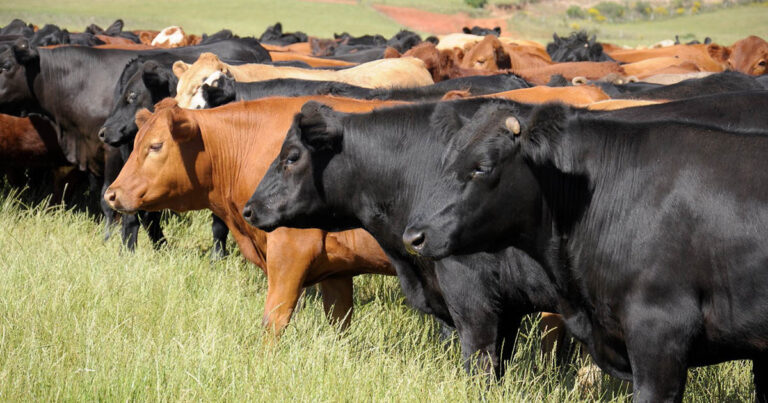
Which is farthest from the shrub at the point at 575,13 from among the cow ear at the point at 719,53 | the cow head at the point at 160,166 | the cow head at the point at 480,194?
the cow head at the point at 480,194

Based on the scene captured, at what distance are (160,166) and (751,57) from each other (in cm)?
1160

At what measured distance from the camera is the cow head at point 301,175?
441 cm

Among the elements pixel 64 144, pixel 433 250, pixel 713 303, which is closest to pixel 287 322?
pixel 433 250

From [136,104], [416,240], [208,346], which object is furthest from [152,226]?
[416,240]

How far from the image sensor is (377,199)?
4.55 meters

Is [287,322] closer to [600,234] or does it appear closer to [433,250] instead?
[433,250]

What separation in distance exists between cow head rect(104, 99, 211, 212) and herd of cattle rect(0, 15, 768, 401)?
11 millimetres

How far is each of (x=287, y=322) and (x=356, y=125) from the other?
128 centimetres

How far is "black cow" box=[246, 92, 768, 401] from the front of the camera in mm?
3396

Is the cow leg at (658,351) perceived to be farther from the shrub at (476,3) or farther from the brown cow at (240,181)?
the shrub at (476,3)

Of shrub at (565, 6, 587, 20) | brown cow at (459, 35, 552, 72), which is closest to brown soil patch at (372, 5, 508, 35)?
shrub at (565, 6, 587, 20)

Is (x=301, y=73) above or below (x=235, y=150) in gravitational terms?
below

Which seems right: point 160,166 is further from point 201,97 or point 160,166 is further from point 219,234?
point 219,234

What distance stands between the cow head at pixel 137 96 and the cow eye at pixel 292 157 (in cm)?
334
